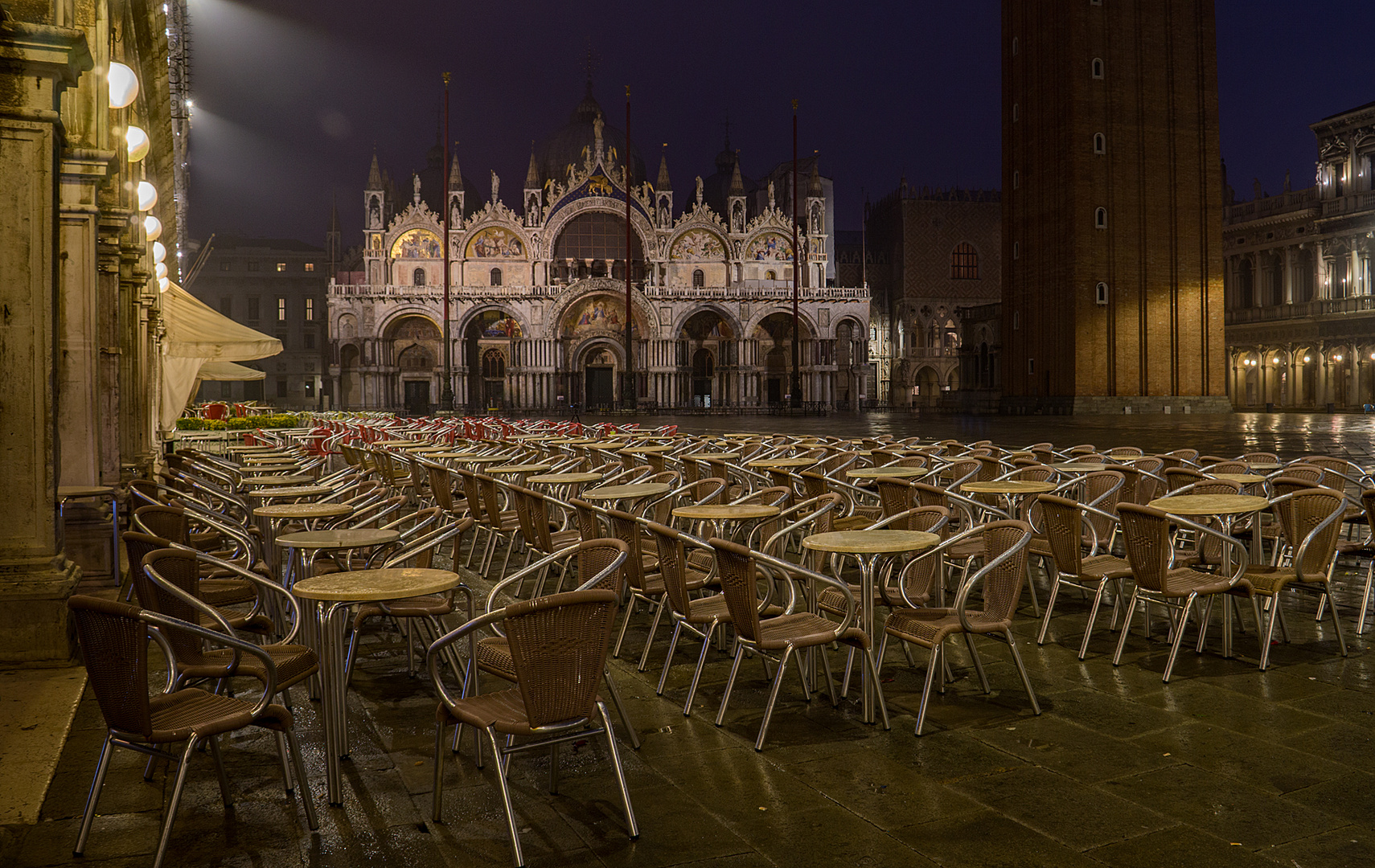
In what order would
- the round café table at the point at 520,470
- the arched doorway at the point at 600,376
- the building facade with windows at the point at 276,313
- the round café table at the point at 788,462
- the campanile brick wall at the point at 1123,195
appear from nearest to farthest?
1. the round café table at the point at 788,462
2. the round café table at the point at 520,470
3. the campanile brick wall at the point at 1123,195
4. the arched doorway at the point at 600,376
5. the building facade with windows at the point at 276,313

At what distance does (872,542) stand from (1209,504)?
90.3 inches

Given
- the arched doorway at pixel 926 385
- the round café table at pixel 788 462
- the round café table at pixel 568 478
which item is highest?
the arched doorway at pixel 926 385

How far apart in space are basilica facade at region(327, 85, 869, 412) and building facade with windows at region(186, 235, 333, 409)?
10.2 metres

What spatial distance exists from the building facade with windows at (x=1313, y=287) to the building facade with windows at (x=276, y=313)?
1950 inches

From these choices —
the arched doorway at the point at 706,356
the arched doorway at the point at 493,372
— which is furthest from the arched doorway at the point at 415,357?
the arched doorway at the point at 706,356

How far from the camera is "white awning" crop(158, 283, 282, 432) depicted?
12336 millimetres

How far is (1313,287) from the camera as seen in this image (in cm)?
3928

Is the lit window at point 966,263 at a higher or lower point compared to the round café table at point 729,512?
higher

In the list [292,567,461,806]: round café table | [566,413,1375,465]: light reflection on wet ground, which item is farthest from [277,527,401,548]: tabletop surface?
[566,413,1375,465]: light reflection on wet ground

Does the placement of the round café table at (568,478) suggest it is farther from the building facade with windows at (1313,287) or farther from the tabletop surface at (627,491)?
the building facade with windows at (1313,287)

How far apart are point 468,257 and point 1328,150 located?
38.0m

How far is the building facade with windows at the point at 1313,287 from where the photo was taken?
37.2 metres

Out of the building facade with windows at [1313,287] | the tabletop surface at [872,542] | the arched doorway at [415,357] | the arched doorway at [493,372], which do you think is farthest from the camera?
the arched doorway at [493,372]

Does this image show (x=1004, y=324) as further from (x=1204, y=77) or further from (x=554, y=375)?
(x=554, y=375)
